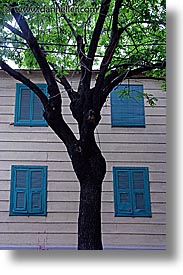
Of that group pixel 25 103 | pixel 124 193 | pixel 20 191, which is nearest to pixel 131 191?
pixel 124 193

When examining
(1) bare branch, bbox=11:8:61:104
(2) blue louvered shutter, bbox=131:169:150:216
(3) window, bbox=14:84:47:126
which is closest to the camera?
(1) bare branch, bbox=11:8:61:104

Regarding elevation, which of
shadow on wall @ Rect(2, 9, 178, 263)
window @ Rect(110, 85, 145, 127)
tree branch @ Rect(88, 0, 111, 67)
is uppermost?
tree branch @ Rect(88, 0, 111, 67)

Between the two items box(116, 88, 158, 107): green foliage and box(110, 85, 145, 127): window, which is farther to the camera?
box(110, 85, 145, 127): window

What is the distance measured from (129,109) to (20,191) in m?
1.02

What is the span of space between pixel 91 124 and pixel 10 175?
822 millimetres

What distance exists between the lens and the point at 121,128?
2662mm

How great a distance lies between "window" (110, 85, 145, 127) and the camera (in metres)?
2.60

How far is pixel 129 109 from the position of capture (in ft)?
8.83

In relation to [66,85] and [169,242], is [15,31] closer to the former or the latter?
[66,85]

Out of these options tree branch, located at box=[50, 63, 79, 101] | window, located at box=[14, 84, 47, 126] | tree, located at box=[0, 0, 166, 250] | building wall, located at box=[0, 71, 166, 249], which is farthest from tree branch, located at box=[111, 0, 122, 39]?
window, located at box=[14, 84, 47, 126]

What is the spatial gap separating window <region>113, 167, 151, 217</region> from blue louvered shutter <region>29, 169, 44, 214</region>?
0.52m

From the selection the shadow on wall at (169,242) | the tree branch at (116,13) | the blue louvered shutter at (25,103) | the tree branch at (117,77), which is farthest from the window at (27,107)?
the shadow on wall at (169,242)

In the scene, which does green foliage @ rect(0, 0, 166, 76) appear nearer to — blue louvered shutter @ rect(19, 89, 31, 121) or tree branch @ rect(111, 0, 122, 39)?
tree branch @ rect(111, 0, 122, 39)

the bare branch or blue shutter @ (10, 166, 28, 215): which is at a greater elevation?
the bare branch
